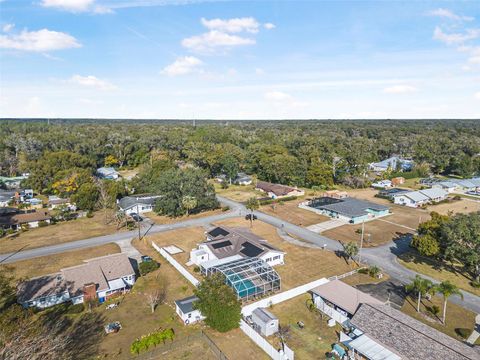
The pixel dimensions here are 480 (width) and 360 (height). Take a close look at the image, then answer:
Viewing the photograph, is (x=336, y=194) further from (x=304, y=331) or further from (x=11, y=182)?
(x=11, y=182)

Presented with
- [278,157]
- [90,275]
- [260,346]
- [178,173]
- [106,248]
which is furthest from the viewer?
[278,157]

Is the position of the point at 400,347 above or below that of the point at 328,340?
above

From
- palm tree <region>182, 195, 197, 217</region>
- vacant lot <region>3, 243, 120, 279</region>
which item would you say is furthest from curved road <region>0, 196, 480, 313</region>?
palm tree <region>182, 195, 197, 217</region>

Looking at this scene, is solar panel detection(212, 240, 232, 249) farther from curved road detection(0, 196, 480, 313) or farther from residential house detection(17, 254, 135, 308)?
curved road detection(0, 196, 480, 313)

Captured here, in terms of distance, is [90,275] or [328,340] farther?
[90,275]

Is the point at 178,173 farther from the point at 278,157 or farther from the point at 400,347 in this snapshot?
the point at 400,347

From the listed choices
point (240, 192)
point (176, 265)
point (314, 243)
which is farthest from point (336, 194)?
point (176, 265)

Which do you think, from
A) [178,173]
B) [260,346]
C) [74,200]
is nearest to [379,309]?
[260,346]

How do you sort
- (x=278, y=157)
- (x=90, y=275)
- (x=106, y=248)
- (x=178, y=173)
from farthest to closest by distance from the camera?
(x=278, y=157), (x=178, y=173), (x=106, y=248), (x=90, y=275)
